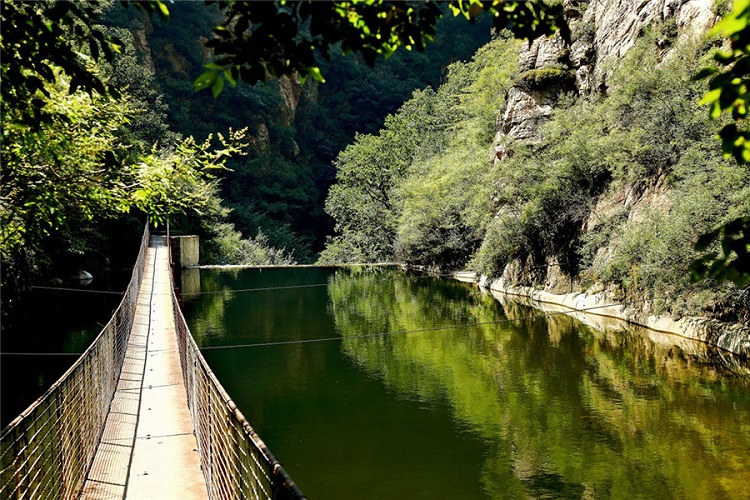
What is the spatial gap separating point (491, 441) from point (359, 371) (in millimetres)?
3954

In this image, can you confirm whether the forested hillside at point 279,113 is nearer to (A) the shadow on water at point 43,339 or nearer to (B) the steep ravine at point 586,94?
(A) the shadow on water at point 43,339

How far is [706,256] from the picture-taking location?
1.77 metres

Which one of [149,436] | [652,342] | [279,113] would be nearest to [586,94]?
[652,342]

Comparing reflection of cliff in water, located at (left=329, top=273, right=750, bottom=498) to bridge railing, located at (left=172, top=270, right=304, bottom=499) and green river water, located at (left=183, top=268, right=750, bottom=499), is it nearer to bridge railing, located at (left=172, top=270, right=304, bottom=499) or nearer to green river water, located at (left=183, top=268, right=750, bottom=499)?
green river water, located at (left=183, top=268, right=750, bottom=499)

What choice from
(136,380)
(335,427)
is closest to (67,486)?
(136,380)

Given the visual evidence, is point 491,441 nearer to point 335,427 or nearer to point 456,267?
point 335,427

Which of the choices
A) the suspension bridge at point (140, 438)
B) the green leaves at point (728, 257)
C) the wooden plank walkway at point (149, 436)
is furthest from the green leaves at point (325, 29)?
→ the wooden plank walkway at point (149, 436)

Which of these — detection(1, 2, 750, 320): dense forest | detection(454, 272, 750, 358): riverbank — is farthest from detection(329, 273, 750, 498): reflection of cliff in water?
detection(1, 2, 750, 320): dense forest

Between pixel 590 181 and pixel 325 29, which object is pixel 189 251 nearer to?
pixel 590 181

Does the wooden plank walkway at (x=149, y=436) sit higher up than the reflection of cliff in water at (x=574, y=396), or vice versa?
the wooden plank walkway at (x=149, y=436)

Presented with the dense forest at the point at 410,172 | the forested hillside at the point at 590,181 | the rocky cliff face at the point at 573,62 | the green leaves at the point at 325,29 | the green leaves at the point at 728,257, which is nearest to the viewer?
the green leaves at the point at 728,257

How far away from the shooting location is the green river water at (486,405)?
265 inches

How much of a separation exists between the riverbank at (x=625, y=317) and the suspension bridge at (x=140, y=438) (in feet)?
30.0

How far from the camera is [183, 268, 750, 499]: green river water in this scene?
6.74m
